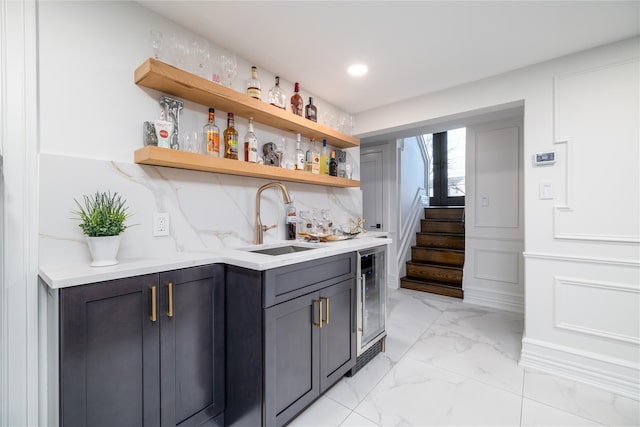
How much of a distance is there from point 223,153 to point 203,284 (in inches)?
35.8

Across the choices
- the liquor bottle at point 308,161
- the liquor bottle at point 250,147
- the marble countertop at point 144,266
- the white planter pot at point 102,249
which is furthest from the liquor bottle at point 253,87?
the white planter pot at point 102,249

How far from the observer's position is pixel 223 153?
6.15 feet

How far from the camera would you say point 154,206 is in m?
1.54

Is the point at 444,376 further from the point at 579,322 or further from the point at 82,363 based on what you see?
the point at 82,363

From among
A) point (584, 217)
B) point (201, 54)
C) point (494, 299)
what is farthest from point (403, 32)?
point (494, 299)

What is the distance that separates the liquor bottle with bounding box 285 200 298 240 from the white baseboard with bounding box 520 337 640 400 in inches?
77.5

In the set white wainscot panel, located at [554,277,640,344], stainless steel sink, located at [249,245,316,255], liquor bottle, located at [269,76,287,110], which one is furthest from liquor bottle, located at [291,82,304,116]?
white wainscot panel, located at [554,277,640,344]

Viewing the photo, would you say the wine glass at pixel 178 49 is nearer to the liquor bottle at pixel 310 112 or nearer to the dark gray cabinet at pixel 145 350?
the liquor bottle at pixel 310 112

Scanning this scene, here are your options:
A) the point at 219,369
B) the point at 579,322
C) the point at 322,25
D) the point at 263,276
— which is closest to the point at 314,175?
the point at 322,25

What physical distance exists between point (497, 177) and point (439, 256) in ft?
4.66

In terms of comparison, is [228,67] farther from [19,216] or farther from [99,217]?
[19,216]

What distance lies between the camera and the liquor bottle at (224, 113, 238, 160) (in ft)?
5.87

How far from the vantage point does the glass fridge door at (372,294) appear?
2.01 metres

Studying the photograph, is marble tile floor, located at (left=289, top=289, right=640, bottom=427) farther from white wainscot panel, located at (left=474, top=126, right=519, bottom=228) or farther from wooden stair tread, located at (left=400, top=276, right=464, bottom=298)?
white wainscot panel, located at (left=474, top=126, right=519, bottom=228)
